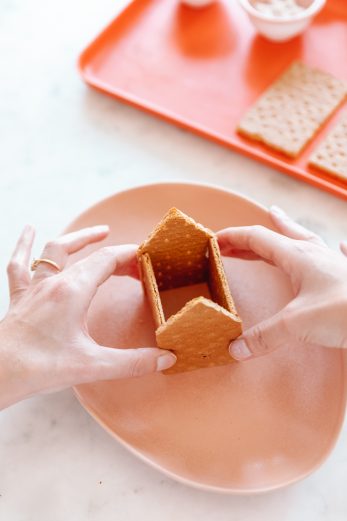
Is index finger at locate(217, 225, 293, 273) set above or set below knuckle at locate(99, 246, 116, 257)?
above

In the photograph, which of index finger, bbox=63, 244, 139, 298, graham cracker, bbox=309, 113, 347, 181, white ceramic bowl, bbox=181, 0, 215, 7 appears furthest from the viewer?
white ceramic bowl, bbox=181, 0, 215, 7

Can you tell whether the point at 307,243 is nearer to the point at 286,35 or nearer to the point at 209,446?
the point at 209,446

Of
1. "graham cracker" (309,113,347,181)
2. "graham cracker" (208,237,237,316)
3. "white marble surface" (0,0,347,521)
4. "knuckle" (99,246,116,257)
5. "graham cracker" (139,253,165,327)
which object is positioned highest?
"graham cracker" (309,113,347,181)

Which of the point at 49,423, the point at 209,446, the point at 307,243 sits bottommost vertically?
the point at 49,423

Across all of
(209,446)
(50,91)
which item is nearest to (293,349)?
(209,446)

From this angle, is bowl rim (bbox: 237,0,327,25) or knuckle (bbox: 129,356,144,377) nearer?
knuckle (bbox: 129,356,144,377)

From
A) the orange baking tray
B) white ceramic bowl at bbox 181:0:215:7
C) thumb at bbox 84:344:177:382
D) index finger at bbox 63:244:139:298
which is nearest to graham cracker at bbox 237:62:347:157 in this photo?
the orange baking tray

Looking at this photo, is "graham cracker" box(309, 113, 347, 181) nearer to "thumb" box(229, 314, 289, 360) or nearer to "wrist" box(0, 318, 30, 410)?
"thumb" box(229, 314, 289, 360)

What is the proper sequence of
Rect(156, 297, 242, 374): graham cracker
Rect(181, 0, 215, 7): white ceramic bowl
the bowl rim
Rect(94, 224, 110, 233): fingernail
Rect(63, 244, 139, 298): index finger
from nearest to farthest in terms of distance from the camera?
Rect(156, 297, 242, 374): graham cracker, Rect(63, 244, 139, 298): index finger, Rect(94, 224, 110, 233): fingernail, the bowl rim, Rect(181, 0, 215, 7): white ceramic bowl
